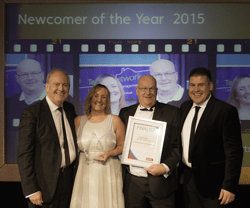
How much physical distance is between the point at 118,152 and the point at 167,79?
74.2 inches

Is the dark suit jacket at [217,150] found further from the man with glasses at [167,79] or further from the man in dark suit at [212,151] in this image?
the man with glasses at [167,79]

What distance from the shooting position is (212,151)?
7.72ft

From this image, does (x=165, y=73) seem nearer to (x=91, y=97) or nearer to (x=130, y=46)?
(x=130, y=46)

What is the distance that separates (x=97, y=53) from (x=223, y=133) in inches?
97.5

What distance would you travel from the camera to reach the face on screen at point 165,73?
12.4ft

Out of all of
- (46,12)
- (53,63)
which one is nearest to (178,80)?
(53,63)

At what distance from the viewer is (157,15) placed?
3811 millimetres

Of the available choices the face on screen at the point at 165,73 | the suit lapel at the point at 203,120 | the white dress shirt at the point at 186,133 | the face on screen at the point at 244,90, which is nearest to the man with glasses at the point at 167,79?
the face on screen at the point at 165,73

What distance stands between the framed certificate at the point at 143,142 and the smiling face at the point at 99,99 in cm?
40

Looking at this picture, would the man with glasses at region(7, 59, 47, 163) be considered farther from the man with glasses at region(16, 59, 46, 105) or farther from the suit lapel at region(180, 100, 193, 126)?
the suit lapel at region(180, 100, 193, 126)

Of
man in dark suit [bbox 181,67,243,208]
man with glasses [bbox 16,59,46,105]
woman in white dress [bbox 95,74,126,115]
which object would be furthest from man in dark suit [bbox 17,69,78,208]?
man with glasses [bbox 16,59,46,105]

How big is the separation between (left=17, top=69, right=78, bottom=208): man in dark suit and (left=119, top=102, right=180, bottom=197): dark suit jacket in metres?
0.94

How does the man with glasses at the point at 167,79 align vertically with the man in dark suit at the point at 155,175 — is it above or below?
above

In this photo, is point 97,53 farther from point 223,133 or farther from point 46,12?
point 223,133
